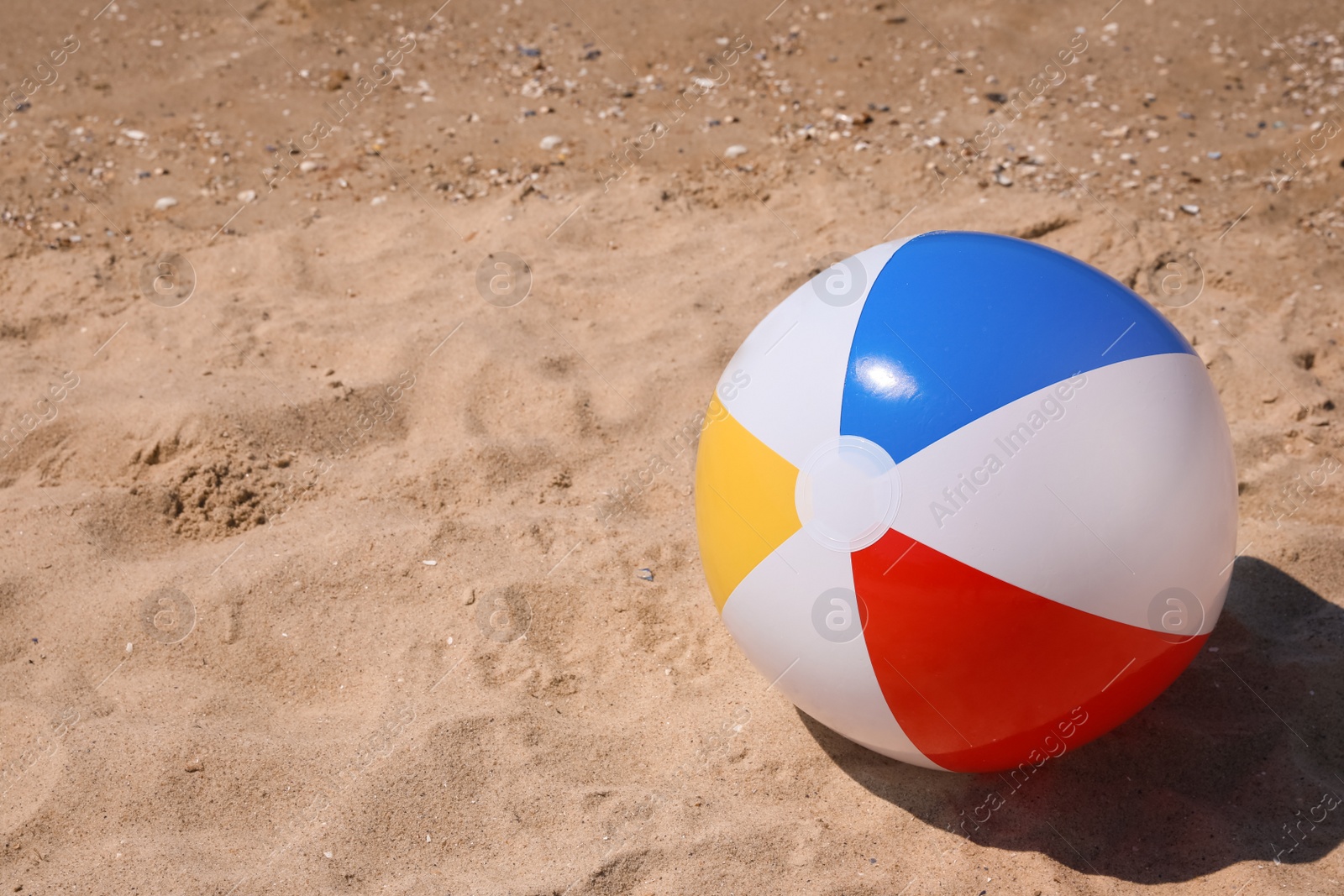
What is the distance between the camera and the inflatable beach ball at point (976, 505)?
2.59 meters

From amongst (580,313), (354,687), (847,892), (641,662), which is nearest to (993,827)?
(847,892)

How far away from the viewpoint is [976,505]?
257 centimetres

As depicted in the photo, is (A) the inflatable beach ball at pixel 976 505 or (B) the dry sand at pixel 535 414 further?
(B) the dry sand at pixel 535 414

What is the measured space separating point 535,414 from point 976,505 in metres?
2.46

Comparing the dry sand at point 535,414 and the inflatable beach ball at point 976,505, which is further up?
the inflatable beach ball at point 976,505

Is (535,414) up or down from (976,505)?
down

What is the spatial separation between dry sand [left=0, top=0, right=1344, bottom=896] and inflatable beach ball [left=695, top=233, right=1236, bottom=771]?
663mm

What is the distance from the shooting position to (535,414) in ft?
15.1

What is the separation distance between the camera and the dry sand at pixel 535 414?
3.22 m

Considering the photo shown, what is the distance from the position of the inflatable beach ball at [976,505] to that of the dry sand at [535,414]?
2.17 feet

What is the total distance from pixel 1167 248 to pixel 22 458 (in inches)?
212

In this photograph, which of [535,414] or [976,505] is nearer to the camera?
[976,505]

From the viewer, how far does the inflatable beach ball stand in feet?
8.49

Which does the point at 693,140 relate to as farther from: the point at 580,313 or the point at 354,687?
the point at 354,687
